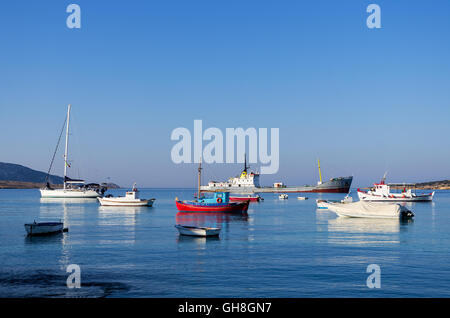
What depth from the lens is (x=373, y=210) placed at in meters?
58.1

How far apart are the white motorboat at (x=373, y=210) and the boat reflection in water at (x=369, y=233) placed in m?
0.96

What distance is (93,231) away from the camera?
4516 cm

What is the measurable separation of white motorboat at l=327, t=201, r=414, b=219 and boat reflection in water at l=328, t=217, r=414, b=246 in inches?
37.8

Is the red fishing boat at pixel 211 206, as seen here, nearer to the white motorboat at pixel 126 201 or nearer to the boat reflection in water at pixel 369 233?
the white motorboat at pixel 126 201

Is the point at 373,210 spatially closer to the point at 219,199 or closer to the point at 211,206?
the point at 219,199

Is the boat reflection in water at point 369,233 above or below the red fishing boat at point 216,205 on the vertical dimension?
below

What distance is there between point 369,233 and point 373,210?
16.4m

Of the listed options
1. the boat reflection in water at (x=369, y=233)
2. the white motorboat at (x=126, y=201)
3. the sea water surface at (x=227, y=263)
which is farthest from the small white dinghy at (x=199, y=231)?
the white motorboat at (x=126, y=201)

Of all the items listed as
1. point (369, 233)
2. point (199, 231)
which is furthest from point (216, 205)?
point (199, 231)

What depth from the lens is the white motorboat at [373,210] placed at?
57250 millimetres

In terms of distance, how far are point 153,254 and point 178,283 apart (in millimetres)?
9399

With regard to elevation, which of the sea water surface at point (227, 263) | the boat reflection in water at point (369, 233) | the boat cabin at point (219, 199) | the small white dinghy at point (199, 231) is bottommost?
the boat reflection in water at point (369, 233)
